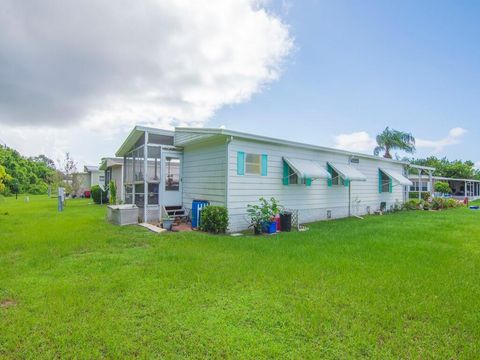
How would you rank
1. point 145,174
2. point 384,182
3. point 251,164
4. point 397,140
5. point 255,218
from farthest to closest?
point 397,140 < point 384,182 < point 145,174 < point 251,164 < point 255,218

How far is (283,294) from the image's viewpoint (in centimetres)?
407

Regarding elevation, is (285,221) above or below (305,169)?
below

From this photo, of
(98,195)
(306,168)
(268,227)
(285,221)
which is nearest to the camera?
(268,227)

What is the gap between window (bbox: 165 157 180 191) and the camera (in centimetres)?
1147

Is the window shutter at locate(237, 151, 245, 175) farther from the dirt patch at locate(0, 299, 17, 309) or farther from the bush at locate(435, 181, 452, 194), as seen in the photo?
the bush at locate(435, 181, 452, 194)

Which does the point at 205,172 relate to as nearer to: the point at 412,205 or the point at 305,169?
the point at 305,169

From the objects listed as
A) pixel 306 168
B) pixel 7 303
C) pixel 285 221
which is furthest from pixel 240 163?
pixel 7 303

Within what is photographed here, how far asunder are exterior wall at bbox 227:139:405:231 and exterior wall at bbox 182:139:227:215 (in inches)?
17.3

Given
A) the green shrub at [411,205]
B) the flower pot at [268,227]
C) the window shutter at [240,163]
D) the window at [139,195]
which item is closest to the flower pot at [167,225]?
the window at [139,195]

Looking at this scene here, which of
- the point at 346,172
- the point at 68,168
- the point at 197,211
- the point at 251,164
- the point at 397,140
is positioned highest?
the point at 397,140

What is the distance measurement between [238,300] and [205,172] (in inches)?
270

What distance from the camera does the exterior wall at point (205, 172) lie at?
31.2ft

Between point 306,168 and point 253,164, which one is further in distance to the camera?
point 306,168

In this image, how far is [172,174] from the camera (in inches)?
460
